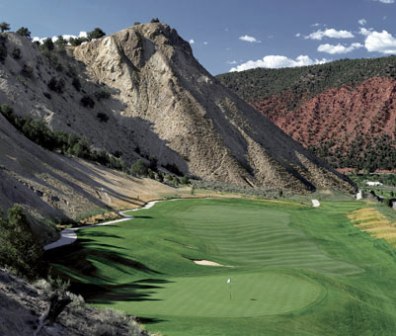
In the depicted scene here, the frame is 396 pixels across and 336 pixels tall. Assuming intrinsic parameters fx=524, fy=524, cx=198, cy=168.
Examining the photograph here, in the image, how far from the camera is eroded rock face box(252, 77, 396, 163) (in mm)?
157250

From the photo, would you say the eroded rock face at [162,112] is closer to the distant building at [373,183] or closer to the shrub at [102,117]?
the shrub at [102,117]

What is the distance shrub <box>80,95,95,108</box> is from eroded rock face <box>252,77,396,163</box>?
282 feet

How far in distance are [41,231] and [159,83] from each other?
235ft

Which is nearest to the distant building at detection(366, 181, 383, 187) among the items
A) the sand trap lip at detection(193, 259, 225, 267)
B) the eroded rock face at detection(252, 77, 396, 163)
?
Result: the eroded rock face at detection(252, 77, 396, 163)

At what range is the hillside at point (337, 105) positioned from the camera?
152 meters

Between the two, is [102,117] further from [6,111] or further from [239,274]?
[239,274]

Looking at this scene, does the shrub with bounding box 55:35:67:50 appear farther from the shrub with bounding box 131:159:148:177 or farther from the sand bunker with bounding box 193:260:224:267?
the sand bunker with bounding box 193:260:224:267

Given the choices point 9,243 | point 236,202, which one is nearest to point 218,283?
point 9,243

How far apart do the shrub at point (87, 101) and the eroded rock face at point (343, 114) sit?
8587cm

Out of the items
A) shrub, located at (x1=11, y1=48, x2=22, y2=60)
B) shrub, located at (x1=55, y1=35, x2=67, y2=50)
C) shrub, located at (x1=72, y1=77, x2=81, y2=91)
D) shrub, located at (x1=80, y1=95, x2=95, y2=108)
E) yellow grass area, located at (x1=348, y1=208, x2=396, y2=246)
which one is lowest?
yellow grass area, located at (x1=348, y1=208, x2=396, y2=246)

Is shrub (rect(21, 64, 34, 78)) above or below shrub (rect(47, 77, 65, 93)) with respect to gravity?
above

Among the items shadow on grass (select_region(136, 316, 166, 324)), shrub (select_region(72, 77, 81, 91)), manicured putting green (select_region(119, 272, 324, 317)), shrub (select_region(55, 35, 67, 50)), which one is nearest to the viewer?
shadow on grass (select_region(136, 316, 166, 324))

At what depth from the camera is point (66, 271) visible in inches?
820

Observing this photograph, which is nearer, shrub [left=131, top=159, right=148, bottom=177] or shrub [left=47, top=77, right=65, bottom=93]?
shrub [left=131, top=159, right=148, bottom=177]
